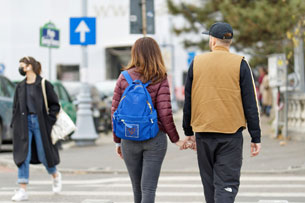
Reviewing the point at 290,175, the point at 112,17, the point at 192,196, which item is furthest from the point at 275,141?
the point at 112,17

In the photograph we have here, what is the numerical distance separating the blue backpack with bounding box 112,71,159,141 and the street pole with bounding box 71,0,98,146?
1057cm

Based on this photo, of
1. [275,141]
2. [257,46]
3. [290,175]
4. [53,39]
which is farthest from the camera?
[257,46]

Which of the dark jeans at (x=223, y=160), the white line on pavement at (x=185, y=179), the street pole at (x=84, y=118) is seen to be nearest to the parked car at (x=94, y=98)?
the street pole at (x=84, y=118)

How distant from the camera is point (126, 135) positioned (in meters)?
5.84

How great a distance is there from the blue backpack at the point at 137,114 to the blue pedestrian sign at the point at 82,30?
33.4ft

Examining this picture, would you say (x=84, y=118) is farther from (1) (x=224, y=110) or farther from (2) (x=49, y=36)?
(1) (x=224, y=110)

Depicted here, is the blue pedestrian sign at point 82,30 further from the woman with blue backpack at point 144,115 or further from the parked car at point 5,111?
the woman with blue backpack at point 144,115

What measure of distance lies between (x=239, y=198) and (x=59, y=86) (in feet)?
35.1

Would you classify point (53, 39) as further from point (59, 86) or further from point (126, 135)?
point (126, 135)

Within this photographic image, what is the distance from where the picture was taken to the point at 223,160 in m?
5.57

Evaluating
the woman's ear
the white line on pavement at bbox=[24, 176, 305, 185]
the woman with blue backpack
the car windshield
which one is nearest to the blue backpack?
the woman with blue backpack

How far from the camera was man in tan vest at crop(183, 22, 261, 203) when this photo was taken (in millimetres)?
5535

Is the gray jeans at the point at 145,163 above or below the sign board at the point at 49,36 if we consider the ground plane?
below

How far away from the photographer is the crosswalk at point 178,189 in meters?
8.54
